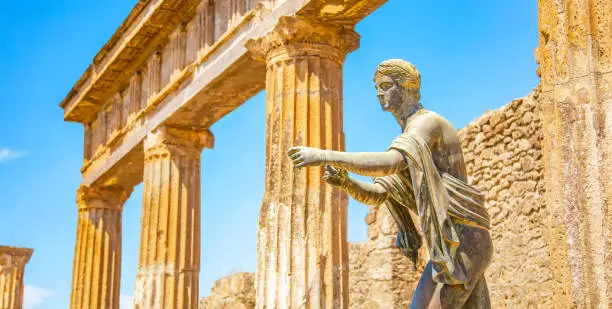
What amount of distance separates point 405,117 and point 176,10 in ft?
30.0

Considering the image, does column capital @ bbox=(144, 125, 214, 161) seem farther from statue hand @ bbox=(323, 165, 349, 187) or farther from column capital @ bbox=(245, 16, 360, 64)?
statue hand @ bbox=(323, 165, 349, 187)

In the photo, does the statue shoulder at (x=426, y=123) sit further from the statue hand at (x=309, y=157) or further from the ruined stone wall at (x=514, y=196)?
the ruined stone wall at (x=514, y=196)

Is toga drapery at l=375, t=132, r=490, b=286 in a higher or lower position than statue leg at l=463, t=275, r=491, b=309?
higher

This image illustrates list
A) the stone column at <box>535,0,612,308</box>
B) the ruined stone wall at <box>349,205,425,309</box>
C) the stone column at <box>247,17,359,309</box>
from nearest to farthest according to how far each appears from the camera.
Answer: the stone column at <box>535,0,612,308</box>, the stone column at <box>247,17,359,309</box>, the ruined stone wall at <box>349,205,425,309</box>

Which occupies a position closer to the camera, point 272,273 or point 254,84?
point 272,273

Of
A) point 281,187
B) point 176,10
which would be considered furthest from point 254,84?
point 281,187

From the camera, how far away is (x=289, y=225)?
29.7 feet

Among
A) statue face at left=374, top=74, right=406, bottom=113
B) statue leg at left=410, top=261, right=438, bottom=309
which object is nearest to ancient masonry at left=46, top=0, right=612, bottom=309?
statue leg at left=410, top=261, right=438, bottom=309

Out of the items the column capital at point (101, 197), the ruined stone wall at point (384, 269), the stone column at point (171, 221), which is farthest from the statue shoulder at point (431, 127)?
the column capital at point (101, 197)

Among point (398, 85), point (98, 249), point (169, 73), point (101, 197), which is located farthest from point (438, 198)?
point (101, 197)

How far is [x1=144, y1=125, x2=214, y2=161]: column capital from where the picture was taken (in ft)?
44.7

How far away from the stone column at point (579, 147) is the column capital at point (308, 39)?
16.5ft

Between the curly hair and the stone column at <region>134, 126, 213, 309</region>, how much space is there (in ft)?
28.6

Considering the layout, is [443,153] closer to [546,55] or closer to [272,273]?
[546,55]
